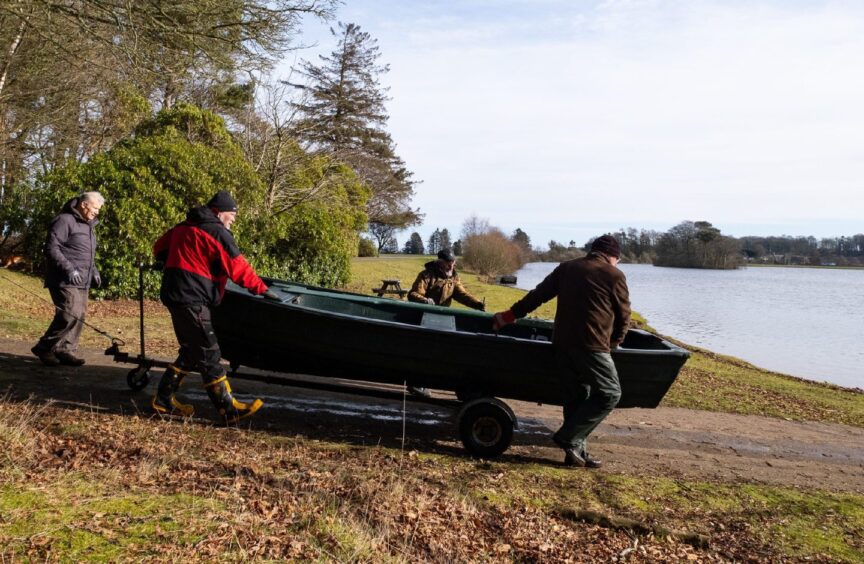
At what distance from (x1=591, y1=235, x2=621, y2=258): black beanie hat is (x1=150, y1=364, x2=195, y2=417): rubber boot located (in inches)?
156

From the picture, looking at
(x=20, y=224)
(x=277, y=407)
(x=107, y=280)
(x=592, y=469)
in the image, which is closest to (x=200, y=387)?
(x=277, y=407)

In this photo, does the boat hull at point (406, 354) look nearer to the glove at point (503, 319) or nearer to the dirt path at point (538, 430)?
the glove at point (503, 319)

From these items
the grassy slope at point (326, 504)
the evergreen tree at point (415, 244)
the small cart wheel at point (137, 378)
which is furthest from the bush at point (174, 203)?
the evergreen tree at point (415, 244)

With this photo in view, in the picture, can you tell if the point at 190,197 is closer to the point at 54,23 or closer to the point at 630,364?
the point at 54,23

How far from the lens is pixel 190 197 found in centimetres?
1486

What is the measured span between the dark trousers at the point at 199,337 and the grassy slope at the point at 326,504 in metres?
0.55

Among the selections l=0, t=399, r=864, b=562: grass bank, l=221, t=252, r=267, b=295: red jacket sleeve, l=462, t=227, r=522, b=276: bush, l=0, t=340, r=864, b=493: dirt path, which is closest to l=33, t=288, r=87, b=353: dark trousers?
l=0, t=340, r=864, b=493: dirt path

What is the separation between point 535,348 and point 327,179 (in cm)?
1736

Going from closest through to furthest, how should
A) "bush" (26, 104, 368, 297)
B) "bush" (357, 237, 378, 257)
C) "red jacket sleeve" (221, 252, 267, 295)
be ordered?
"red jacket sleeve" (221, 252, 267, 295), "bush" (26, 104, 368, 297), "bush" (357, 237, 378, 257)

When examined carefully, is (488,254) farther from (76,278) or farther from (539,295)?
(539,295)

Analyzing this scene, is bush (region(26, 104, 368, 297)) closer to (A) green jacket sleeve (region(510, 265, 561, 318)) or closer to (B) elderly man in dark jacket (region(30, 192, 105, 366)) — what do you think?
(B) elderly man in dark jacket (region(30, 192, 105, 366))

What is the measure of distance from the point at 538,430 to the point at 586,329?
6.43 feet

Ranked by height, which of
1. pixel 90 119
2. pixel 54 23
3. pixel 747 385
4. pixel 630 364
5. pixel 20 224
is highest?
pixel 90 119

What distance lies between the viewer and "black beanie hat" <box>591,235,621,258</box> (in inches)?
217
